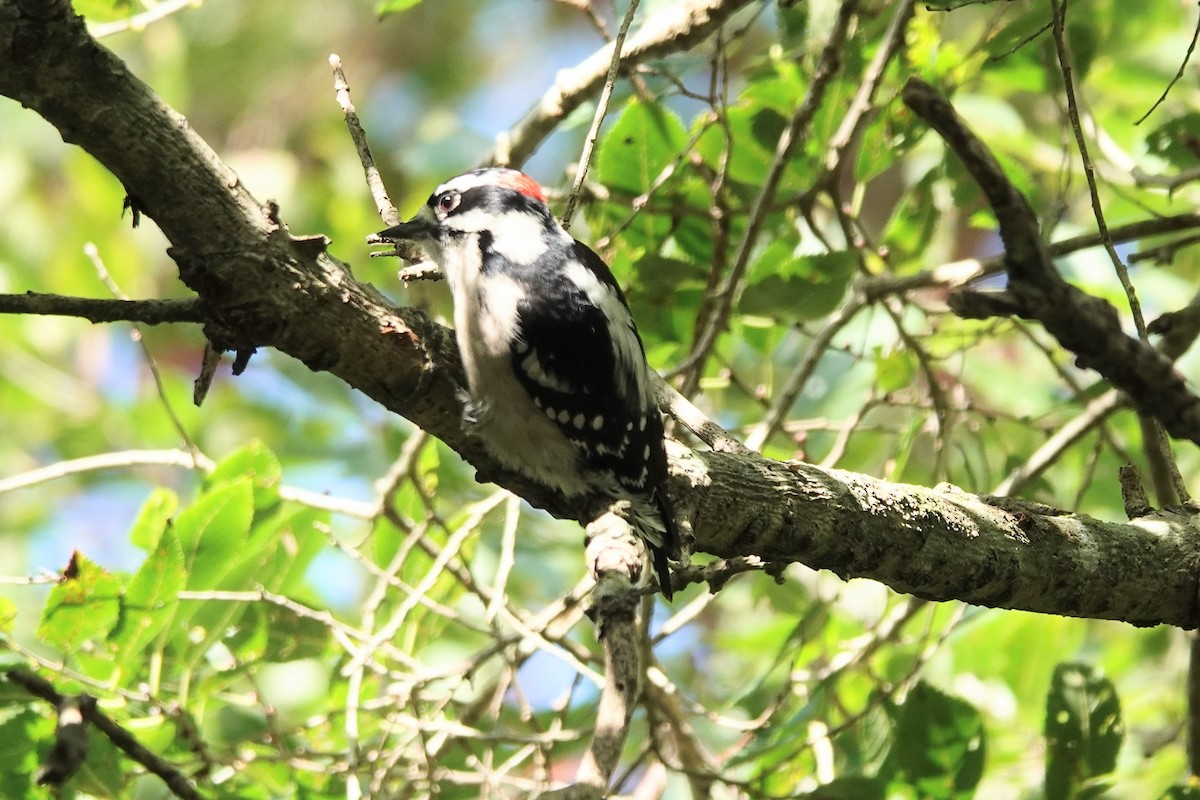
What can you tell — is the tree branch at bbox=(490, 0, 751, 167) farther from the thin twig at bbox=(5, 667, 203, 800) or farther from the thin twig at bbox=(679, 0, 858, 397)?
the thin twig at bbox=(5, 667, 203, 800)

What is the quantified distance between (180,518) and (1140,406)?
6.76 feet

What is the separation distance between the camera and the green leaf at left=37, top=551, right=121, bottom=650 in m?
2.45

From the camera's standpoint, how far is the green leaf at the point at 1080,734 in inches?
112

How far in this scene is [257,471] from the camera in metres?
2.95

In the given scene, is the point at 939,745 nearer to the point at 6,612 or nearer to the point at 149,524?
the point at 149,524

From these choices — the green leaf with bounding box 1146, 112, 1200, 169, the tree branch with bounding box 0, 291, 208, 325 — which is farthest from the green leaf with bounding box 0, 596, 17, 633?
the green leaf with bounding box 1146, 112, 1200, 169

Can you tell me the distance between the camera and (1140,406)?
5.38ft

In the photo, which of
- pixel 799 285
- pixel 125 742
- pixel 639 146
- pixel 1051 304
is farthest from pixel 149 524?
pixel 1051 304

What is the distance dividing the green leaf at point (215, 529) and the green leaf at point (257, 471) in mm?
188

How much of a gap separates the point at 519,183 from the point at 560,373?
73cm

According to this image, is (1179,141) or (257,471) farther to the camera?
(1179,141)

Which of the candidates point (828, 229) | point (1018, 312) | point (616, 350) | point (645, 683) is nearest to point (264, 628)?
point (645, 683)

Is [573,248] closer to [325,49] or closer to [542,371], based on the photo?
[542,371]

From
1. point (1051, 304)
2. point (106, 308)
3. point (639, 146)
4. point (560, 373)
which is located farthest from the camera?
Result: point (639, 146)
